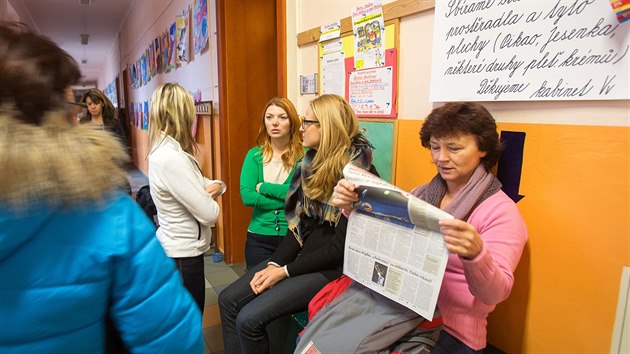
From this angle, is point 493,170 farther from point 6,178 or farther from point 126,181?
point 6,178

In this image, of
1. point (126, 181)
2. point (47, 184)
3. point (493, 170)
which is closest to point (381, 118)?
point (493, 170)

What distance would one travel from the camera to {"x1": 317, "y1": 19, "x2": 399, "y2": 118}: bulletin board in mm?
1752

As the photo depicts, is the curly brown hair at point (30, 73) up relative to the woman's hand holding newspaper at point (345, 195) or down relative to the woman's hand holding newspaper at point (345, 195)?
up

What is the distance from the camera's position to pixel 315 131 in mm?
1806

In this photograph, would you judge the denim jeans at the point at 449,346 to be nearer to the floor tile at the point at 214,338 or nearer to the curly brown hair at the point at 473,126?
the curly brown hair at the point at 473,126

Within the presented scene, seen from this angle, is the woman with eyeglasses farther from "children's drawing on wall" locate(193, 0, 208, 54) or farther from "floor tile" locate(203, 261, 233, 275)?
→ "children's drawing on wall" locate(193, 0, 208, 54)

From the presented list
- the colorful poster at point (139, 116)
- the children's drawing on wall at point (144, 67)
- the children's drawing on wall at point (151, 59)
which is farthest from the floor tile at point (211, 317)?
the colorful poster at point (139, 116)

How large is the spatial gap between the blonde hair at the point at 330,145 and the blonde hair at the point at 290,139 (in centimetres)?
53

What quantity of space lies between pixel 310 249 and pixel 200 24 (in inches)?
110

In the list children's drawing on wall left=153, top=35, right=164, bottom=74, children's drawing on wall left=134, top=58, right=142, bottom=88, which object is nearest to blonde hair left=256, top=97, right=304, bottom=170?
children's drawing on wall left=153, top=35, right=164, bottom=74

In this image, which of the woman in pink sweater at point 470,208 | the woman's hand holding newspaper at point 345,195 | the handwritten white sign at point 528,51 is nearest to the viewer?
the handwritten white sign at point 528,51

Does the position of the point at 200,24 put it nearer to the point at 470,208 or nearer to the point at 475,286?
the point at 470,208

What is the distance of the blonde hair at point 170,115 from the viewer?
176 centimetres

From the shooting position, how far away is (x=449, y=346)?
3.91 feet
